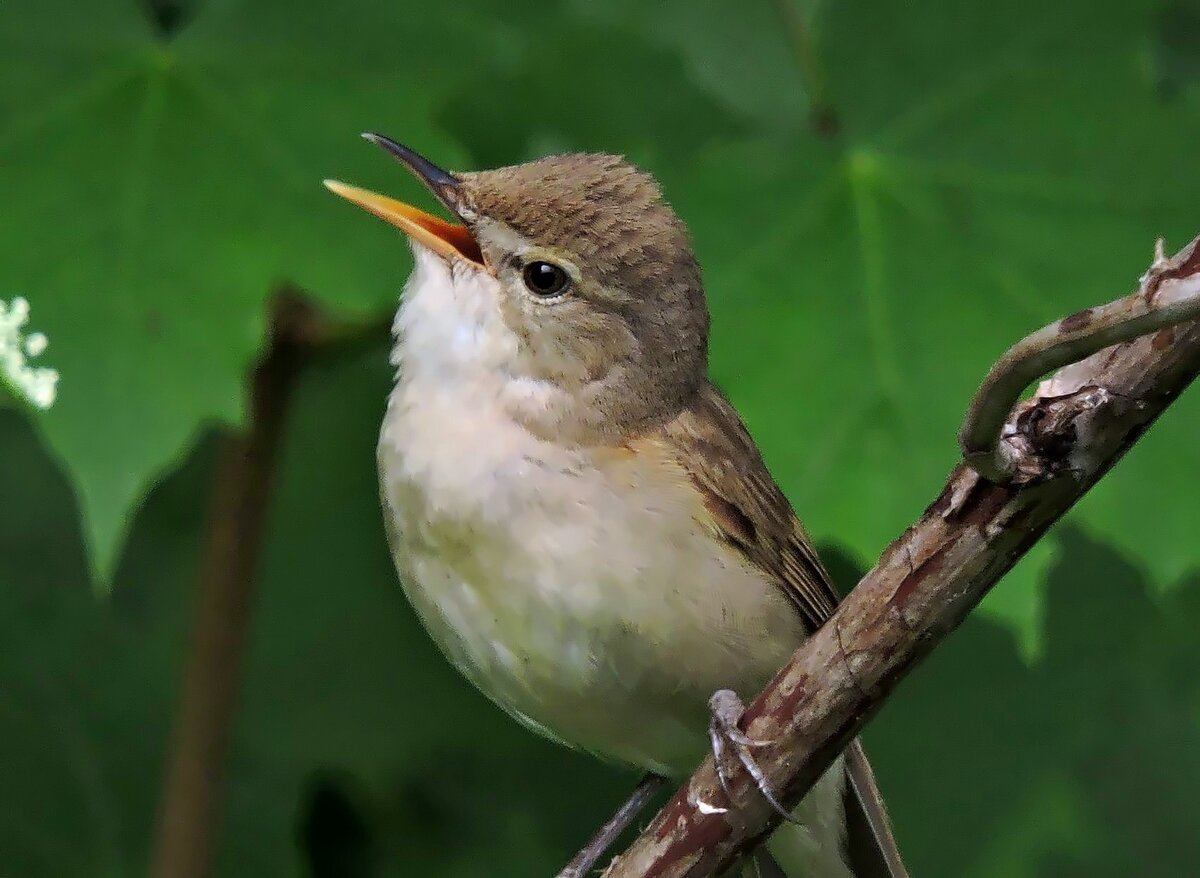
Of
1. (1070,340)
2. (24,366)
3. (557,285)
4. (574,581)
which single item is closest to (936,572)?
(1070,340)

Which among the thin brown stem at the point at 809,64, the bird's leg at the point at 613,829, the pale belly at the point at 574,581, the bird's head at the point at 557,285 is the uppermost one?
the thin brown stem at the point at 809,64

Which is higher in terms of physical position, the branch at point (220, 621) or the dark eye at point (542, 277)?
the dark eye at point (542, 277)

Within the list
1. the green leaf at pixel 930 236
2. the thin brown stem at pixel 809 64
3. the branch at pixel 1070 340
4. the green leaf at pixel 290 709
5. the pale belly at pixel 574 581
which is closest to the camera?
the branch at pixel 1070 340

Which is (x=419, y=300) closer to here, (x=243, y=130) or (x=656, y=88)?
(x=243, y=130)

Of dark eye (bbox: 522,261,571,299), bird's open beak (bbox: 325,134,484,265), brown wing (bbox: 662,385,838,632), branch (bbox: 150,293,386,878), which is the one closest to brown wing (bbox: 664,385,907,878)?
brown wing (bbox: 662,385,838,632)

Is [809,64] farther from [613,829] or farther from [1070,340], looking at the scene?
[1070,340]

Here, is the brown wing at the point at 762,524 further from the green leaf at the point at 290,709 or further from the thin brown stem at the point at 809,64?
the green leaf at the point at 290,709

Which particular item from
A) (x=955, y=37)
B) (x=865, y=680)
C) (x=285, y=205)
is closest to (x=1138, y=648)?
(x=955, y=37)

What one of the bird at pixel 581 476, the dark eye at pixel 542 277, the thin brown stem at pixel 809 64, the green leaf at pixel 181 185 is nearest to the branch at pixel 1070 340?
the bird at pixel 581 476
